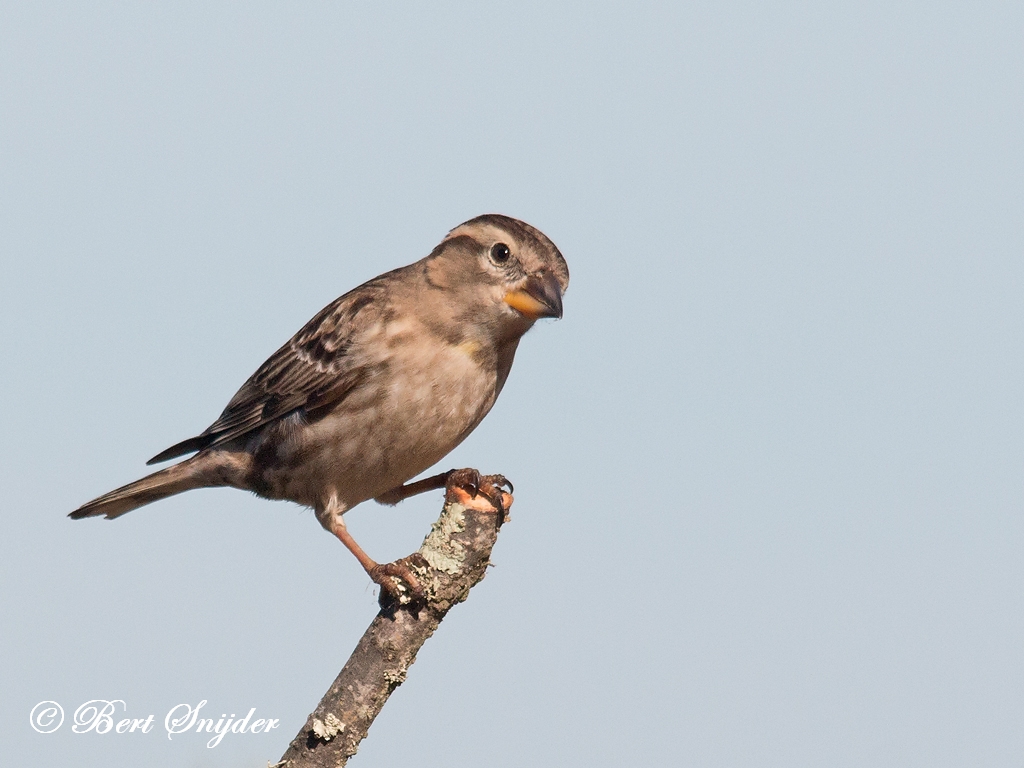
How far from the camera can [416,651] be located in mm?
6691

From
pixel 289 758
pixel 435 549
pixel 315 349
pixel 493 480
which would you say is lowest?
pixel 289 758

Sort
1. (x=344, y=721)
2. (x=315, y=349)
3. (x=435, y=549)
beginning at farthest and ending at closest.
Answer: (x=315, y=349), (x=435, y=549), (x=344, y=721)

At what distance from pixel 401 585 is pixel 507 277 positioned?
2392mm

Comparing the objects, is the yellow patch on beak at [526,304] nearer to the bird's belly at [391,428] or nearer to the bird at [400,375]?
the bird at [400,375]

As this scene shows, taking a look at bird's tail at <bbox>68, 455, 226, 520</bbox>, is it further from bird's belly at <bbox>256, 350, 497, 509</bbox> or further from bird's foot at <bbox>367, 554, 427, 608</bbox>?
bird's foot at <bbox>367, 554, 427, 608</bbox>

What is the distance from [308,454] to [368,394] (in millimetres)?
638

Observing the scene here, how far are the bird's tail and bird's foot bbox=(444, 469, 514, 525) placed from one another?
2.51m

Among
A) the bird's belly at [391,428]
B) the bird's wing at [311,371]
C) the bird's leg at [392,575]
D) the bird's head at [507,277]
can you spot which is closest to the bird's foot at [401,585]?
the bird's leg at [392,575]

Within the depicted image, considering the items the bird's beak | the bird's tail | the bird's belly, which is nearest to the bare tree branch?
the bird's belly

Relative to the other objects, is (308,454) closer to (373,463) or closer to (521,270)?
(373,463)

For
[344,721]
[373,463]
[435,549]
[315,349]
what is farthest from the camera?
[315,349]

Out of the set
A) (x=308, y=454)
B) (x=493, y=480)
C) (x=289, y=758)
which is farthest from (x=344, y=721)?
(x=308, y=454)

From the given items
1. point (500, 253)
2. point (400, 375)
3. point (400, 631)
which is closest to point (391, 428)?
point (400, 375)

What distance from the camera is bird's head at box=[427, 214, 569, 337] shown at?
805 cm
